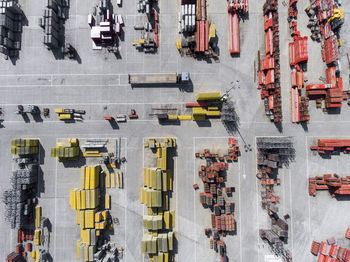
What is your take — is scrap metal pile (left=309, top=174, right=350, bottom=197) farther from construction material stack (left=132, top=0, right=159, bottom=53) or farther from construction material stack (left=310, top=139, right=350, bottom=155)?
construction material stack (left=132, top=0, right=159, bottom=53)

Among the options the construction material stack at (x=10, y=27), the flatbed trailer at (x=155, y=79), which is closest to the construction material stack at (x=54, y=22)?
the construction material stack at (x=10, y=27)

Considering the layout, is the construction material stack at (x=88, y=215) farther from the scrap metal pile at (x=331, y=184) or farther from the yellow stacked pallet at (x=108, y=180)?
the scrap metal pile at (x=331, y=184)

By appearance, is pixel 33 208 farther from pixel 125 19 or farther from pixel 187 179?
pixel 125 19

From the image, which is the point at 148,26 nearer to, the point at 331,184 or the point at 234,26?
the point at 234,26

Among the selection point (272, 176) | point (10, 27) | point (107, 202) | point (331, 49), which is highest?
point (10, 27)

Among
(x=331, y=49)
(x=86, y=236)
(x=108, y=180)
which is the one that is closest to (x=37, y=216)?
(x=86, y=236)

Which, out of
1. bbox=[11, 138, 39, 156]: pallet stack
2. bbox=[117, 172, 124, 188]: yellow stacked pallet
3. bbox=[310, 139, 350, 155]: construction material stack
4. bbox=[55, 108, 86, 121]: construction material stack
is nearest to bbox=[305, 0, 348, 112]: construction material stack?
bbox=[310, 139, 350, 155]: construction material stack

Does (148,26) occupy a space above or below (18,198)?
above
